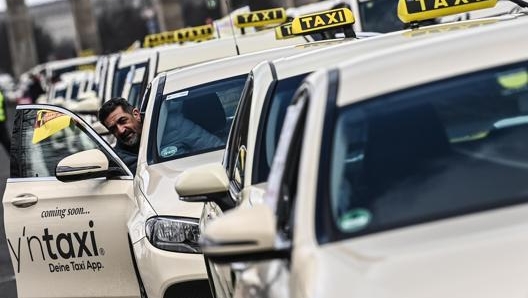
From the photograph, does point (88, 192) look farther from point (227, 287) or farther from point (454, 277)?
point (454, 277)

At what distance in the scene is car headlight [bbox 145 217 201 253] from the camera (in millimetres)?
7137

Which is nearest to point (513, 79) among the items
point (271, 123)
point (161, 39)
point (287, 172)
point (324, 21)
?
point (287, 172)

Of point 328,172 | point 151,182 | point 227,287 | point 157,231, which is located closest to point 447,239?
point 328,172

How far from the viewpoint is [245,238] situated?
3.88 metres

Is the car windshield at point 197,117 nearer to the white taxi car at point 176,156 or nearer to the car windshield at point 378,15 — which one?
the white taxi car at point 176,156

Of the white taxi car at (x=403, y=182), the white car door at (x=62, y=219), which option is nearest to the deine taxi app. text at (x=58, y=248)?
the white car door at (x=62, y=219)

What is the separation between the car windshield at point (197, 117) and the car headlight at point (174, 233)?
1.10 meters

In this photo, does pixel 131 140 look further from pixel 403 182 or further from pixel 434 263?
pixel 434 263

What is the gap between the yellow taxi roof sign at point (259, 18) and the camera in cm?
1642

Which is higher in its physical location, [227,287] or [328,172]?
[328,172]

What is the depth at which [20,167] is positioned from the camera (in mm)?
8633

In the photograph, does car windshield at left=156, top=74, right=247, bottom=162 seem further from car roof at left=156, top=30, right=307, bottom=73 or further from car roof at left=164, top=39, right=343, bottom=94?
car roof at left=156, top=30, right=307, bottom=73

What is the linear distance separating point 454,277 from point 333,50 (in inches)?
115

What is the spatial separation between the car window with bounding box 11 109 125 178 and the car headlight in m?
1.23
